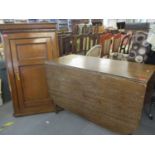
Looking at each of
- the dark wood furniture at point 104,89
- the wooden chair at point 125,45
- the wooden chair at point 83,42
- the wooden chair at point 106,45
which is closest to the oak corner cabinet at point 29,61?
the dark wood furniture at point 104,89

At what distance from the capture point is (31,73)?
7.25ft

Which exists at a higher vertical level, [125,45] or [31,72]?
[125,45]

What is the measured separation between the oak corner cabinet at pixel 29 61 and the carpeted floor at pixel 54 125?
0.45 ft

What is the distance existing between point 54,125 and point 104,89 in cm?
95

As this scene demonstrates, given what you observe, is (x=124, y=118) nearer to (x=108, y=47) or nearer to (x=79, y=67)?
(x=79, y=67)

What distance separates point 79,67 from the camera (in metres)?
1.77

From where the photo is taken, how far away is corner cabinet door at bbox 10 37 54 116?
2.08 metres

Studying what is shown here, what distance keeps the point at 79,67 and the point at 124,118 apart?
70 cm

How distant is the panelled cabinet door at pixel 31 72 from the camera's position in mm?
2074

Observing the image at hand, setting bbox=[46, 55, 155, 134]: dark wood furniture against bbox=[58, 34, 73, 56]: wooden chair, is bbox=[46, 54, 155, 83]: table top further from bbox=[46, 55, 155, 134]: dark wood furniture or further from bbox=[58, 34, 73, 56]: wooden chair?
bbox=[58, 34, 73, 56]: wooden chair

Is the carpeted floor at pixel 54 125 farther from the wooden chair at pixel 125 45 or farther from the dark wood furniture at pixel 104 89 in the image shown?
the wooden chair at pixel 125 45

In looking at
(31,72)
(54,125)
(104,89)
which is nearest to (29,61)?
(31,72)

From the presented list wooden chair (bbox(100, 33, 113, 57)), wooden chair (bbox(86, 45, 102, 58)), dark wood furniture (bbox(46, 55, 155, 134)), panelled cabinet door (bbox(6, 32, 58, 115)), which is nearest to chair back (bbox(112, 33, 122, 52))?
wooden chair (bbox(100, 33, 113, 57))

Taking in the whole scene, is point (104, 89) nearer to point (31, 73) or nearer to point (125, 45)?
point (31, 73)
